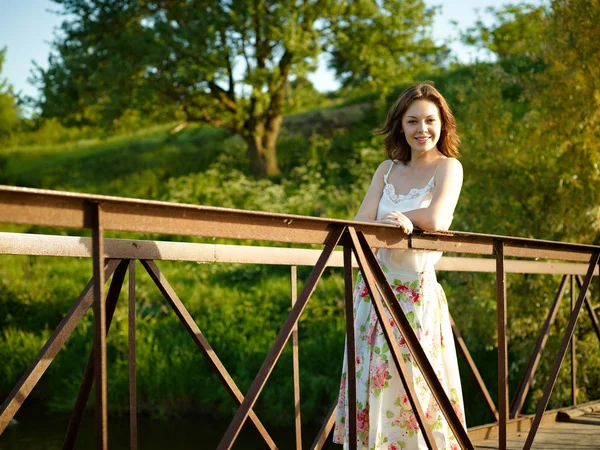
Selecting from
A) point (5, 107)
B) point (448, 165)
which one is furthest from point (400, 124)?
point (5, 107)

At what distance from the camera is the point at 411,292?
3113 millimetres

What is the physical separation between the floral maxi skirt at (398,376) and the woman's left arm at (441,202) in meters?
0.26

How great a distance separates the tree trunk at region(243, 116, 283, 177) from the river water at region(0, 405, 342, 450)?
8.52m

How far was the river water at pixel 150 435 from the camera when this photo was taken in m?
9.12

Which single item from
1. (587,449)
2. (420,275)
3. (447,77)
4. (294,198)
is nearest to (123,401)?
(294,198)

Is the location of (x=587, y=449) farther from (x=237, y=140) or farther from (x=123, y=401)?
(x=237, y=140)

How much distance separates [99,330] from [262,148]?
16.4 meters

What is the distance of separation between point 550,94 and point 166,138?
14.3m

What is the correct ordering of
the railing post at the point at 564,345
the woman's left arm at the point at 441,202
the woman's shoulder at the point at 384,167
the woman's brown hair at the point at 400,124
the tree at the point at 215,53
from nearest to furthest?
the woman's left arm at the point at 441,202, the woman's brown hair at the point at 400,124, the woman's shoulder at the point at 384,167, the railing post at the point at 564,345, the tree at the point at 215,53

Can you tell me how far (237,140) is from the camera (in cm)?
2033

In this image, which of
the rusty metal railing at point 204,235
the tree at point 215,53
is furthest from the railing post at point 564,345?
the tree at point 215,53

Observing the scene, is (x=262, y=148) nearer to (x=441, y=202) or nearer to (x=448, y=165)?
(x=448, y=165)

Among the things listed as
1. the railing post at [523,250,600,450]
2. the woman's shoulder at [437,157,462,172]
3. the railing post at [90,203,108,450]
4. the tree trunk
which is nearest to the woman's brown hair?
the woman's shoulder at [437,157,462,172]

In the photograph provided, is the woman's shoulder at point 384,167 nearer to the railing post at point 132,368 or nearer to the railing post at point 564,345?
the railing post at point 132,368
